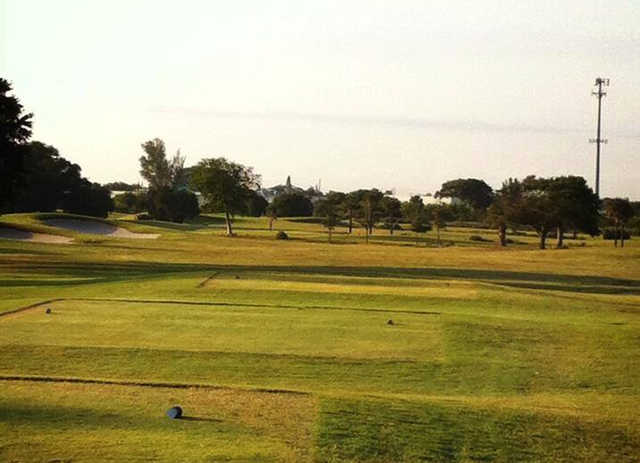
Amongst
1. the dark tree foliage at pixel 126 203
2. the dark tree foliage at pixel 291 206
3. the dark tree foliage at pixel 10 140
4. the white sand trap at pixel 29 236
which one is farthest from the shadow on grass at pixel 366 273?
the dark tree foliage at pixel 126 203

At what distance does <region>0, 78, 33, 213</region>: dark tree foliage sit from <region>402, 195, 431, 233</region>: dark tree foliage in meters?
74.8

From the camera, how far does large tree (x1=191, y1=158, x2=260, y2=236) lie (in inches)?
3725

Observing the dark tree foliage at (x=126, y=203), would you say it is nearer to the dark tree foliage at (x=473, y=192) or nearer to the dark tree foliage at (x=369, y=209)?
the dark tree foliage at (x=369, y=209)

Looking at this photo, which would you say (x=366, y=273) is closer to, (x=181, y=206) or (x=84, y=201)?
(x=84, y=201)

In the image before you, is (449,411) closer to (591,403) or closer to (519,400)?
(519,400)

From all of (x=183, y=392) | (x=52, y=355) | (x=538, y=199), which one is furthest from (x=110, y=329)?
(x=538, y=199)

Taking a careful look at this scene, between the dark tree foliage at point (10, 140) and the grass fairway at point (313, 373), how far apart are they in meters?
12.3

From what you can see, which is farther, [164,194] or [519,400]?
[164,194]

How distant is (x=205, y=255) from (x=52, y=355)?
41.4 metres

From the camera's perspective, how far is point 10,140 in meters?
41.0

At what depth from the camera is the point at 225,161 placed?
9694 cm

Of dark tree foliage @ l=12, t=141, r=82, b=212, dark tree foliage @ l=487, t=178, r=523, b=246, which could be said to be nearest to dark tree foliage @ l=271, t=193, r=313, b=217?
dark tree foliage @ l=12, t=141, r=82, b=212

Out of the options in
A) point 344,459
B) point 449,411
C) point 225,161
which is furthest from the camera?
point 225,161

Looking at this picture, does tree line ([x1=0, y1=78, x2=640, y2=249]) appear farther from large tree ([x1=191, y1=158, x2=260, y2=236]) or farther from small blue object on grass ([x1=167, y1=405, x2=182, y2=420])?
small blue object on grass ([x1=167, y1=405, x2=182, y2=420])
